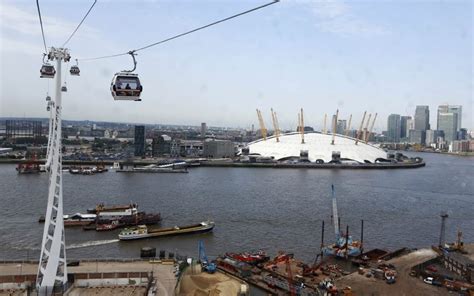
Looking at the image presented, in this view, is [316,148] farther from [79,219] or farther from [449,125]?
[449,125]

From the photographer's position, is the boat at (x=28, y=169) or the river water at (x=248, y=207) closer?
the river water at (x=248, y=207)

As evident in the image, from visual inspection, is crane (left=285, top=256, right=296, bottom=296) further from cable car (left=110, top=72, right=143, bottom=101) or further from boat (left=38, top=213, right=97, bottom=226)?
boat (left=38, top=213, right=97, bottom=226)

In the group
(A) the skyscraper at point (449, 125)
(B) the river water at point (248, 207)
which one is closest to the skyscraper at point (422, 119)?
(A) the skyscraper at point (449, 125)

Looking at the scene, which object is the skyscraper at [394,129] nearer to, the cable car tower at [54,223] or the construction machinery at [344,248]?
the construction machinery at [344,248]

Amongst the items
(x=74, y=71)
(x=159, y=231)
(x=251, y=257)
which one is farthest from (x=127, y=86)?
(x=159, y=231)

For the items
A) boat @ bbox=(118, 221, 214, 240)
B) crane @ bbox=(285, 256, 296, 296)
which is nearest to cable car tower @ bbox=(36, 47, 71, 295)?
crane @ bbox=(285, 256, 296, 296)

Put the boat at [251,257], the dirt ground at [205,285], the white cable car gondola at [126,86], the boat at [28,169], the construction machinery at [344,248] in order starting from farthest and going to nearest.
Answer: the boat at [28,169], the construction machinery at [344,248], the boat at [251,257], the dirt ground at [205,285], the white cable car gondola at [126,86]

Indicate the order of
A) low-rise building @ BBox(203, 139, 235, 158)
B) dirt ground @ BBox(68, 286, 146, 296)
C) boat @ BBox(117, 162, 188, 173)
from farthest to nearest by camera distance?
low-rise building @ BBox(203, 139, 235, 158) < boat @ BBox(117, 162, 188, 173) < dirt ground @ BBox(68, 286, 146, 296)
